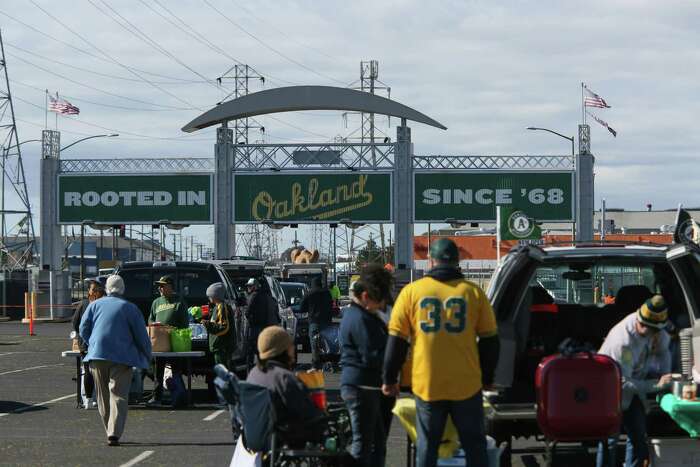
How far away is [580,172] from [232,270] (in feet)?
107

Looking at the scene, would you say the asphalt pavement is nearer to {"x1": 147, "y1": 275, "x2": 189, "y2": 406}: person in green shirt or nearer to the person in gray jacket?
{"x1": 147, "y1": 275, "x2": 189, "y2": 406}: person in green shirt

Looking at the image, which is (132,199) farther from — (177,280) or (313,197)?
(177,280)

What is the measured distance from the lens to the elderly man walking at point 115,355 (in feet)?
46.1

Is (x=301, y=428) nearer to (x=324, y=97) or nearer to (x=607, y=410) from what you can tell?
(x=607, y=410)

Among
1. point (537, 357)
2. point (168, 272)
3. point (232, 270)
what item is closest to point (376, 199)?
point (232, 270)

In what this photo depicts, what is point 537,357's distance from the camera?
11.5 m

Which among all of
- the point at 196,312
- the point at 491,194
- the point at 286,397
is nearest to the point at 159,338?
the point at 196,312

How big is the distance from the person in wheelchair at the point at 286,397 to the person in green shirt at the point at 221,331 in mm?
7948

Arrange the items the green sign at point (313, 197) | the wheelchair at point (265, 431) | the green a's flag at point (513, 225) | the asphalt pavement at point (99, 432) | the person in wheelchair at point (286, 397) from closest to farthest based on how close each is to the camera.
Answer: the wheelchair at point (265, 431), the person in wheelchair at point (286, 397), the asphalt pavement at point (99, 432), the green a's flag at point (513, 225), the green sign at point (313, 197)

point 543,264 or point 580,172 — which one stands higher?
point 580,172

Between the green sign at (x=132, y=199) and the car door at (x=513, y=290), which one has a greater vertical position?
the green sign at (x=132, y=199)

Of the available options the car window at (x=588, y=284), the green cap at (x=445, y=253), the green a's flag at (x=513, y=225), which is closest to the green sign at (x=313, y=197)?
the car window at (x=588, y=284)

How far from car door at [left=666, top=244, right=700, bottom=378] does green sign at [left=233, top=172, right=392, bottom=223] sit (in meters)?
44.7

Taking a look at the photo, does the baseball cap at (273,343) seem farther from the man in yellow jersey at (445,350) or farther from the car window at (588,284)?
the car window at (588,284)
